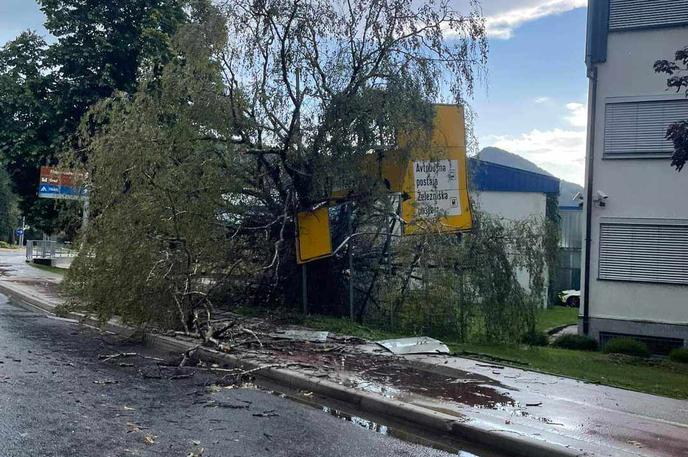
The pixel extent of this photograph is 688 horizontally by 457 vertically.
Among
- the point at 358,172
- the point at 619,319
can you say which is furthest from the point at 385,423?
the point at 619,319

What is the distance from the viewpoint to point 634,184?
17375 millimetres

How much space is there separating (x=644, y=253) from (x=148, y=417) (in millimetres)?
14238

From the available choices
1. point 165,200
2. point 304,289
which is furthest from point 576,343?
point 165,200

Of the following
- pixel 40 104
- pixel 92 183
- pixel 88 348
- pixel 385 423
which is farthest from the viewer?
pixel 40 104

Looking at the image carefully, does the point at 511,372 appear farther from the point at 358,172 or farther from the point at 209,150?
the point at 209,150

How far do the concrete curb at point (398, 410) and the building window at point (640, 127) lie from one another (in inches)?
481

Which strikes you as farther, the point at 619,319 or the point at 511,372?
the point at 619,319

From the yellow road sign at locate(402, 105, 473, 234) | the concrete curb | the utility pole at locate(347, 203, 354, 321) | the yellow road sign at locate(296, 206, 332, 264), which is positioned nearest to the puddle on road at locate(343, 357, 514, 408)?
the concrete curb

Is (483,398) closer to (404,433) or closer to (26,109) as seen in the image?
(404,433)

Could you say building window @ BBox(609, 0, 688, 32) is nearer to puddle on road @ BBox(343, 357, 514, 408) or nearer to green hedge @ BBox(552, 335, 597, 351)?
green hedge @ BBox(552, 335, 597, 351)

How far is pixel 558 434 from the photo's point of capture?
6652 mm

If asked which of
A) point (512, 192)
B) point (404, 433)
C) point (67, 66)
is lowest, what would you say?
point (404, 433)

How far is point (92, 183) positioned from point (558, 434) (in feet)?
30.8

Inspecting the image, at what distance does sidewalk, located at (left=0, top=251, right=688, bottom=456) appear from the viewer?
655cm
